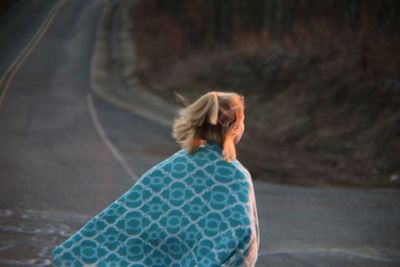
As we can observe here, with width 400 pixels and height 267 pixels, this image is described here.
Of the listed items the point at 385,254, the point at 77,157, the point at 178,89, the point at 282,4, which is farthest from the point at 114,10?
the point at 282,4

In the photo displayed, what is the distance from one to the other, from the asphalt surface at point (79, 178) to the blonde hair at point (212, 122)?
4058mm

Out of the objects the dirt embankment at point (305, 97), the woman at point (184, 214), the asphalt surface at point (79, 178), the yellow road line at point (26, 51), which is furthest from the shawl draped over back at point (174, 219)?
the dirt embankment at point (305, 97)

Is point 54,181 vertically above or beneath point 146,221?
beneath

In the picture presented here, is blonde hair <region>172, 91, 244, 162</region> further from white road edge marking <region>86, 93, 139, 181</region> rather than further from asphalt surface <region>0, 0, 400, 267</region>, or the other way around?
white road edge marking <region>86, 93, 139, 181</region>

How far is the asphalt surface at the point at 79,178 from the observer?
975 cm

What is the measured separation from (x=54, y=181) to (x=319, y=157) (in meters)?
8.92

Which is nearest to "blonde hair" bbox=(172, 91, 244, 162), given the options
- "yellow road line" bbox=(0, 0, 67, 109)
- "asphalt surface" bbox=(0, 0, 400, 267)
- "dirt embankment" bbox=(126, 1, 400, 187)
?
"asphalt surface" bbox=(0, 0, 400, 267)

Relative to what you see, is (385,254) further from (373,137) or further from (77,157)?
(373,137)

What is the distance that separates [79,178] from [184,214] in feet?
33.7

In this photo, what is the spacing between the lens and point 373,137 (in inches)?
803

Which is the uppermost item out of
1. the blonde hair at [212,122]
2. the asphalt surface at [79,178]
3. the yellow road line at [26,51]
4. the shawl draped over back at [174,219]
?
the yellow road line at [26,51]

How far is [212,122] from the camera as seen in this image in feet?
13.4

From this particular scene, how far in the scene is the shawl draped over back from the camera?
4230mm

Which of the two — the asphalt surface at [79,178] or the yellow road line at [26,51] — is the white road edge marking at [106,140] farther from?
the yellow road line at [26,51]
